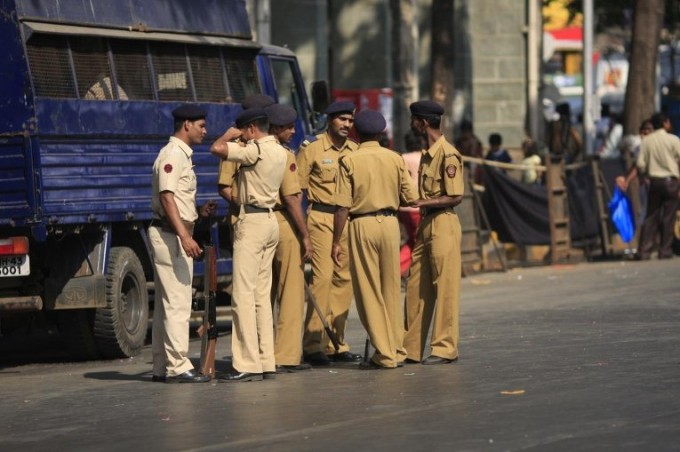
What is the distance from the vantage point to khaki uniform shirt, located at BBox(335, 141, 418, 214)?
12430mm

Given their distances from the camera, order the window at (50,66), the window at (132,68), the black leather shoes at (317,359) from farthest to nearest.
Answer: the window at (132,68) → the window at (50,66) → the black leather shoes at (317,359)

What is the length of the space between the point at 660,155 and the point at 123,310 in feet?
34.7

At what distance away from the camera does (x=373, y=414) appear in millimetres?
9930

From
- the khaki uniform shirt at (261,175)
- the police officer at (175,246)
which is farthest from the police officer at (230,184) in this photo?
the police officer at (175,246)

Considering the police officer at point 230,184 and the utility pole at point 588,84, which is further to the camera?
the utility pole at point 588,84

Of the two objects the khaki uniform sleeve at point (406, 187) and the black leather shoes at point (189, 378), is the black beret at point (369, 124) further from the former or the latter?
the black leather shoes at point (189, 378)

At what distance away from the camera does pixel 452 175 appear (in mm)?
12602

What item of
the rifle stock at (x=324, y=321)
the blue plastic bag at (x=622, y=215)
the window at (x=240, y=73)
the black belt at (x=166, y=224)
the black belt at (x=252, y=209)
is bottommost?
the blue plastic bag at (x=622, y=215)

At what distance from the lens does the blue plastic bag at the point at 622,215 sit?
79.3ft

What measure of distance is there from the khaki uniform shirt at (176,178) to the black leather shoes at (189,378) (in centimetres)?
105

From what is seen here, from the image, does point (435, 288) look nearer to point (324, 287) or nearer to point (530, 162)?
point (324, 287)

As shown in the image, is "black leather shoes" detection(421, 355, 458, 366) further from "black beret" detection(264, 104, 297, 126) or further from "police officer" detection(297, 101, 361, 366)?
"black beret" detection(264, 104, 297, 126)

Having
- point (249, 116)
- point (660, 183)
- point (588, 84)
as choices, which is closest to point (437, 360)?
point (249, 116)

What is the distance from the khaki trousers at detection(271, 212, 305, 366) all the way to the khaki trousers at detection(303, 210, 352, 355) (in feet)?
1.47
